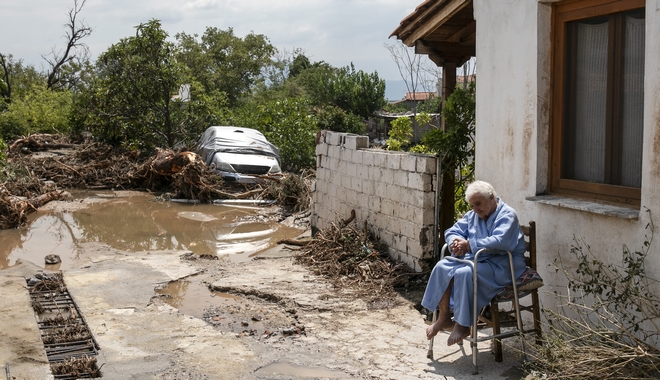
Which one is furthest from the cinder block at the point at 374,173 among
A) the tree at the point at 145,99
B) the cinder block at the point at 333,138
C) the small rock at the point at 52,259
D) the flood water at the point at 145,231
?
the tree at the point at 145,99

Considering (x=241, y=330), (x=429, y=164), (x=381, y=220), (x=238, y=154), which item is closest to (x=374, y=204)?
(x=381, y=220)

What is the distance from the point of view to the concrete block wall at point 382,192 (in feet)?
25.8

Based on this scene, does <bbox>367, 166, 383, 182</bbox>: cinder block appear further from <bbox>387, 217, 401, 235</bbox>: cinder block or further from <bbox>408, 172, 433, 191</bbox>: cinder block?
<bbox>408, 172, 433, 191</bbox>: cinder block

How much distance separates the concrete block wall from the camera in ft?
25.8

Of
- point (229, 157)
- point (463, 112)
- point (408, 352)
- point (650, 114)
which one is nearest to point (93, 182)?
point (229, 157)

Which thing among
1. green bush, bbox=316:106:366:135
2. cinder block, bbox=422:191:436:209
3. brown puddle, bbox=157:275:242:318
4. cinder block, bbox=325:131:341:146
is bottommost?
brown puddle, bbox=157:275:242:318

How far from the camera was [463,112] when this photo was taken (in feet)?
25.5

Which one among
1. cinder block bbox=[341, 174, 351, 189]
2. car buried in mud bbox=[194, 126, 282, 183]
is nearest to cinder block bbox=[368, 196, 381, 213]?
cinder block bbox=[341, 174, 351, 189]

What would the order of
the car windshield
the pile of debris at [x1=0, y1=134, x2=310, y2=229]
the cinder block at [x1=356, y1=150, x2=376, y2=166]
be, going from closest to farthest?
1. the cinder block at [x1=356, y1=150, x2=376, y2=166]
2. the pile of debris at [x1=0, y1=134, x2=310, y2=229]
3. the car windshield

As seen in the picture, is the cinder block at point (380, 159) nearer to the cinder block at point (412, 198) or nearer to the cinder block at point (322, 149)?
the cinder block at point (412, 198)

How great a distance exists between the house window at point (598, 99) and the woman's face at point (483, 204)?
2.59 ft

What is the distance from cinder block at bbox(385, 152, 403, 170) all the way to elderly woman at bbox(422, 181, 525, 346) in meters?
2.80

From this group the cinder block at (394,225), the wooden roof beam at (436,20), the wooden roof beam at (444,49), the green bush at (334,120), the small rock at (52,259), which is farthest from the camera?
the green bush at (334,120)

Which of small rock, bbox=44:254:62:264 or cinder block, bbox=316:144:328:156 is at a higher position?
cinder block, bbox=316:144:328:156
